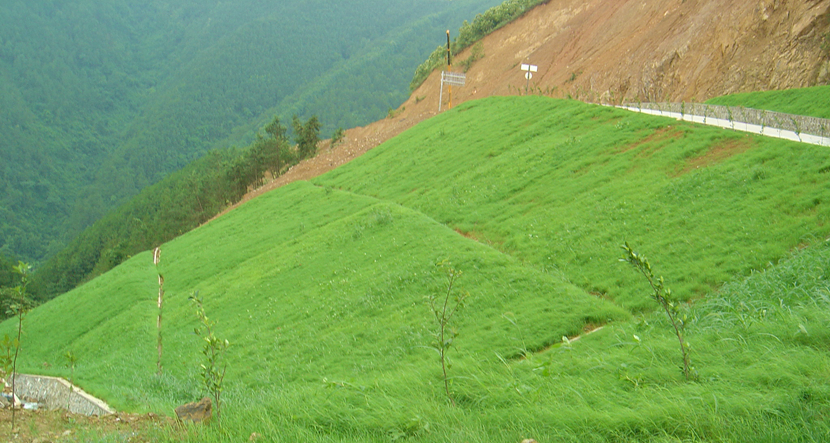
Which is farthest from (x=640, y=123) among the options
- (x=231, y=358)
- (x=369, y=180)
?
(x=231, y=358)

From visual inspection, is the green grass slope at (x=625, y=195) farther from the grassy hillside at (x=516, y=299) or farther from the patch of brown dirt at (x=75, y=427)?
the patch of brown dirt at (x=75, y=427)

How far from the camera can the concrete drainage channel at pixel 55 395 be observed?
35.0 ft

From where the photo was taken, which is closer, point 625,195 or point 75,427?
point 75,427

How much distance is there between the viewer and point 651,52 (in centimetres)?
3322

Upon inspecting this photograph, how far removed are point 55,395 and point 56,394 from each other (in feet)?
0.27

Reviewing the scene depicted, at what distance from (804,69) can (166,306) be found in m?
28.7

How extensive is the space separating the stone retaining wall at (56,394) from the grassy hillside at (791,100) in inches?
922

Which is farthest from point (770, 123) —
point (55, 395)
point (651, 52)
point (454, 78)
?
point (454, 78)

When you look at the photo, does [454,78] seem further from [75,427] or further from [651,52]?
[75,427]

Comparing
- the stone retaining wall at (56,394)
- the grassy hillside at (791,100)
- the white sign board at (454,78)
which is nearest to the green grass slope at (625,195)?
the grassy hillside at (791,100)

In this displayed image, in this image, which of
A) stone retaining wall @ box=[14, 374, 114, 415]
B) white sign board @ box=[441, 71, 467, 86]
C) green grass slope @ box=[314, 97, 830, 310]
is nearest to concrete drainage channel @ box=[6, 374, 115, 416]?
stone retaining wall @ box=[14, 374, 114, 415]

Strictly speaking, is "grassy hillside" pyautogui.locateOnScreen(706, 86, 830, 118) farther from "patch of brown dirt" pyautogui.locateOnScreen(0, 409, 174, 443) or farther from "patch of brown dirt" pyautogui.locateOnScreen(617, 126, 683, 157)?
"patch of brown dirt" pyautogui.locateOnScreen(0, 409, 174, 443)

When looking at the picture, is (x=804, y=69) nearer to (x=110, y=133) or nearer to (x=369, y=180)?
(x=369, y=180)

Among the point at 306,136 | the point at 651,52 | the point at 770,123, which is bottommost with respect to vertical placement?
the point at 770,123
